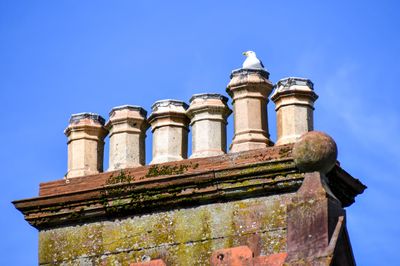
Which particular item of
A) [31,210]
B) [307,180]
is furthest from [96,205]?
[307,180]

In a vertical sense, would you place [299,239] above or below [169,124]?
below

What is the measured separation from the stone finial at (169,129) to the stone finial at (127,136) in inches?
9.4

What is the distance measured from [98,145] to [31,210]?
3.87 feet

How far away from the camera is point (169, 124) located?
27.0 metres

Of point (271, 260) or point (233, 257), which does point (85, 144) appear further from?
point (271, 260)

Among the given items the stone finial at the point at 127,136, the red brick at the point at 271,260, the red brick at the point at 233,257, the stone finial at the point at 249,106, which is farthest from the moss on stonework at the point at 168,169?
the red brick at the point at 271,260

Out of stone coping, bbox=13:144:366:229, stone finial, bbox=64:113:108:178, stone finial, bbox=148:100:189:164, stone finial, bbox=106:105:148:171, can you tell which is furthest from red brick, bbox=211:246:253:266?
stone finial, bbox=64:113:108:178

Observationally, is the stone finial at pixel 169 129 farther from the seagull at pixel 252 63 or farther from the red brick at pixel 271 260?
the red brick at pixel 271 260

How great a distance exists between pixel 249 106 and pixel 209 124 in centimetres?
54

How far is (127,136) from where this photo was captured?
27172 mm

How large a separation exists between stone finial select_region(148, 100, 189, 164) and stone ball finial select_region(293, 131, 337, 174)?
7.11 feet

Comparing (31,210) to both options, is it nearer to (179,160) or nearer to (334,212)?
(179,160)

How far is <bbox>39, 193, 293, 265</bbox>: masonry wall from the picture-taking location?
25.6m

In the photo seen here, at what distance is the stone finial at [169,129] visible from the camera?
88.2 feet
